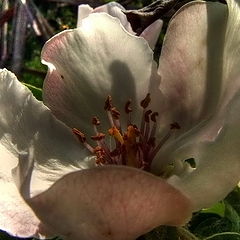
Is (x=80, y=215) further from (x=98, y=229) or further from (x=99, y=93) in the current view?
(x=99, y=93)

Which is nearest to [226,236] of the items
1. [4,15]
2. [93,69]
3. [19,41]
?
[93,69]

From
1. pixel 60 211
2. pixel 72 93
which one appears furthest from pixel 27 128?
pixel 60 211

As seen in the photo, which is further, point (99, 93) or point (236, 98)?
point (99, 93)

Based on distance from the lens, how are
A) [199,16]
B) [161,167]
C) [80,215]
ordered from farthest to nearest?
1. [161,167]
2. [199,16]
3. [80,215]

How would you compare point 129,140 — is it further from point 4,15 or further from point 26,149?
point 4,15

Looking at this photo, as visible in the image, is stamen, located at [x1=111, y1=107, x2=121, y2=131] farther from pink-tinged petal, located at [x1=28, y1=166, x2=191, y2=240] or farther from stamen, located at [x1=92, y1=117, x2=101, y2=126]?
pink-tinged petal, located at [x1=28, y1=166, x2=191, y2=240]

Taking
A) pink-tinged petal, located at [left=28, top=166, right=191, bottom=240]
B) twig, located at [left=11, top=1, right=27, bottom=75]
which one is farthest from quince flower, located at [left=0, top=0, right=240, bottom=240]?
twig, located at [left=11, top=1, right=27, bottom=75]

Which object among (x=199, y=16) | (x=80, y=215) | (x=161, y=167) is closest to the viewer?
(x=80, y=215)
